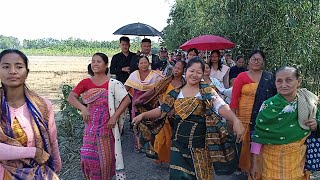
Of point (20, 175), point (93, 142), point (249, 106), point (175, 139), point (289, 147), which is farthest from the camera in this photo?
A: point (249, 106)

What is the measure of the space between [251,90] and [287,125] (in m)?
1.09

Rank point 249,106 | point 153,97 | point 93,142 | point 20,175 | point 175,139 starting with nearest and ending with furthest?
point 20,175, point 175,139, point 93,142, point 249,106, point 153,97

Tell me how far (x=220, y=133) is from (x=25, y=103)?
1.80m

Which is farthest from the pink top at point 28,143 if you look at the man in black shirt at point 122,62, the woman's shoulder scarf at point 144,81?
the man in black shirt at point 122,62

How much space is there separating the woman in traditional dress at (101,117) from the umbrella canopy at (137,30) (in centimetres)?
448

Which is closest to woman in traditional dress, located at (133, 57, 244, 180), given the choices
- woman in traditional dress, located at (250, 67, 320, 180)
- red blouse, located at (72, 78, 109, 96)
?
woman in traditional dress, located at (250, 67, 320, 180)

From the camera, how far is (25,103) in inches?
103

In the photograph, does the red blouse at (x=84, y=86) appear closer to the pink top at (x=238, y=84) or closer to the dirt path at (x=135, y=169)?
the pink top at (x=238, y=84)

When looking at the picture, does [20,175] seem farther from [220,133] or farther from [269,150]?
[269,150]

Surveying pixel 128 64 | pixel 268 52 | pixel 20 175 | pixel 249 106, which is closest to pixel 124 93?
pixel 249 106

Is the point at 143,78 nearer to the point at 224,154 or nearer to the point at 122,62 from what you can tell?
the point at 122,62

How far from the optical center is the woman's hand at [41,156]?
2.54 m

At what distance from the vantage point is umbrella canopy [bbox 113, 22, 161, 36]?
855 cm

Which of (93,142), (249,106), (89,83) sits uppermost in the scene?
(89,83)
